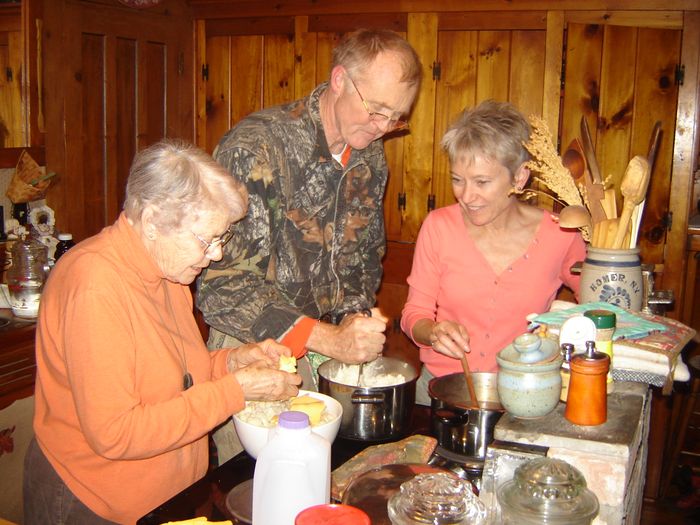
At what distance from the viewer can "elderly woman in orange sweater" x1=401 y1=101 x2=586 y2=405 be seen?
6.88 feet

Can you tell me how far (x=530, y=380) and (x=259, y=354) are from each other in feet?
2.19

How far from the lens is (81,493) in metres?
1.46

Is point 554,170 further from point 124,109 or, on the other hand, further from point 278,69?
point 124,109

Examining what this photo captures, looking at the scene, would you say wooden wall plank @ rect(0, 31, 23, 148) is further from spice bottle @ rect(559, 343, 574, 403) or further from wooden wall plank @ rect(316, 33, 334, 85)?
spice bottle @ rect(559, 343, 574, 403)

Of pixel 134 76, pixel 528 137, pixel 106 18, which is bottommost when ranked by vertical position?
pixel 528 137

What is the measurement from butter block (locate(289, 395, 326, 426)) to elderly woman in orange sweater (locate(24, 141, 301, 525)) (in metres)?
0.04

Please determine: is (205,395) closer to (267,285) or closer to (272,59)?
(267,285)

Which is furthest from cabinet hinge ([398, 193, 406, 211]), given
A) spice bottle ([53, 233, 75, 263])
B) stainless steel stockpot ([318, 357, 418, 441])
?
stainless steel stockpot ([318, 357, 418, 441])

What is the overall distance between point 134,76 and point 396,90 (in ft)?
7.43

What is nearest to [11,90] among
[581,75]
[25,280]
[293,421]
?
[25,280]

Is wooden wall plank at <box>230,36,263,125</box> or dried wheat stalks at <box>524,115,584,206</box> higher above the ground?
wooden wall plank at <box>230,36,263,125</box>

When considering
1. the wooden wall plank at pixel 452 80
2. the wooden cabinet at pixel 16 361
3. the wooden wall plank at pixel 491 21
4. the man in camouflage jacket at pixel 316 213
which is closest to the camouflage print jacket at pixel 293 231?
the man in camouflage jacket at pixel 316 213

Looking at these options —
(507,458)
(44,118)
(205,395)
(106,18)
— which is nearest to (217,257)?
(205,395)

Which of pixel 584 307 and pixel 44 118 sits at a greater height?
pixel 44 118
